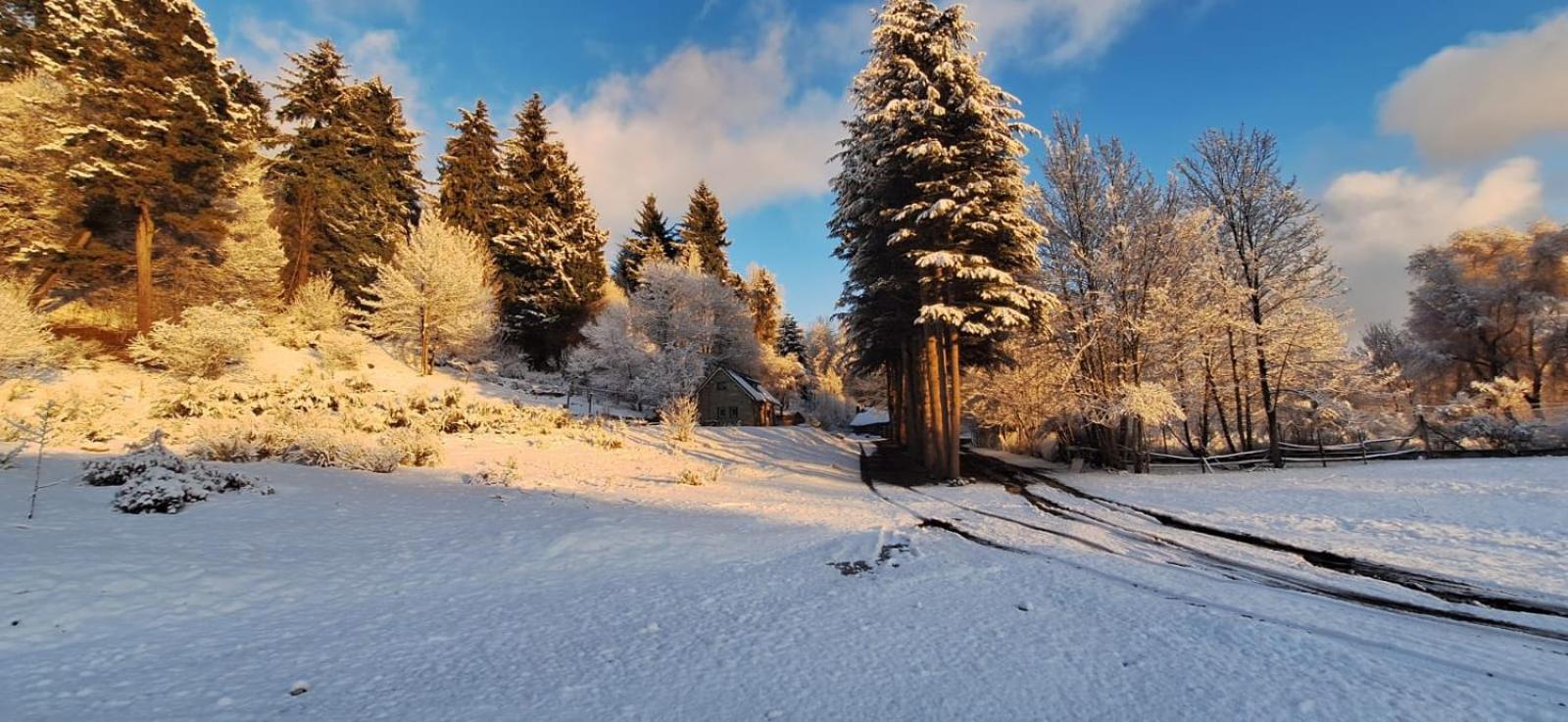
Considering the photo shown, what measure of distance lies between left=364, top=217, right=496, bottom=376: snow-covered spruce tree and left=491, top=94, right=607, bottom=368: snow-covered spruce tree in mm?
3434

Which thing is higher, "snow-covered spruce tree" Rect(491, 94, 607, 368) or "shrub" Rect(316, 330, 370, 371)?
"snow-covered spruce tree" Rect(491, 94, 607, 368)

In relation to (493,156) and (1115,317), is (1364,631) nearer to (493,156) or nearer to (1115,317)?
(1115,317)

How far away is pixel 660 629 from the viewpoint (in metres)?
4.43

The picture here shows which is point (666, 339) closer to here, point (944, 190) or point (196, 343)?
point (196, 343)

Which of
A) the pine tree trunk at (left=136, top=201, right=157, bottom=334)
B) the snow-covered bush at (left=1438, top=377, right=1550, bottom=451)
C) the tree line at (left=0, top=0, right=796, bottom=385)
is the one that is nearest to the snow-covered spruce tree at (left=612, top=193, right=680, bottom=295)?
the tree line at (left=0, top=0, right=796, bottom=385)

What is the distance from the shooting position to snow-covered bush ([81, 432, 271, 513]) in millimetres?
6445

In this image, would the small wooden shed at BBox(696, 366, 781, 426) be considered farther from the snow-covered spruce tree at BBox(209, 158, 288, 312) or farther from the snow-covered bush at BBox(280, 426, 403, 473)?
the snow-covered bush at BBox(280, 426, 403, 473)

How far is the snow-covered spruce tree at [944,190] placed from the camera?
16531 mm

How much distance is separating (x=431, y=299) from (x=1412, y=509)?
36640mm

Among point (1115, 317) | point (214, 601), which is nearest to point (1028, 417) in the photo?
point (1115, 317)

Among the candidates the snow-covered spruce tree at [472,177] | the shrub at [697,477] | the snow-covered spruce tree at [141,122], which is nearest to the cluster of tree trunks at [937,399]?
the shrub at [697,477]

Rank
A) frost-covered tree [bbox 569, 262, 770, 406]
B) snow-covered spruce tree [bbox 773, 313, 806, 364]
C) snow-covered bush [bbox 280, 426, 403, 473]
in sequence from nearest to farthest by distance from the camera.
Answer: snow-covered bush [bbox 280, 426, 403, 473] < frost-covered tree [bbox 569, 262, 770, 406] < snow-covered spruce tree [bbox 773, 313, 806, 364]

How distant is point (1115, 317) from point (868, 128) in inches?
404

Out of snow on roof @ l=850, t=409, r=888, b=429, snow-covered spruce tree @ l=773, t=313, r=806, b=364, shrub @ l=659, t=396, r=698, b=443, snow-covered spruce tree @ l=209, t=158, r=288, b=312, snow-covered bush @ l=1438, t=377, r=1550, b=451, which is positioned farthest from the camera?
snow-covered spruce tree @ l=773, t=313, r=806, b=364
